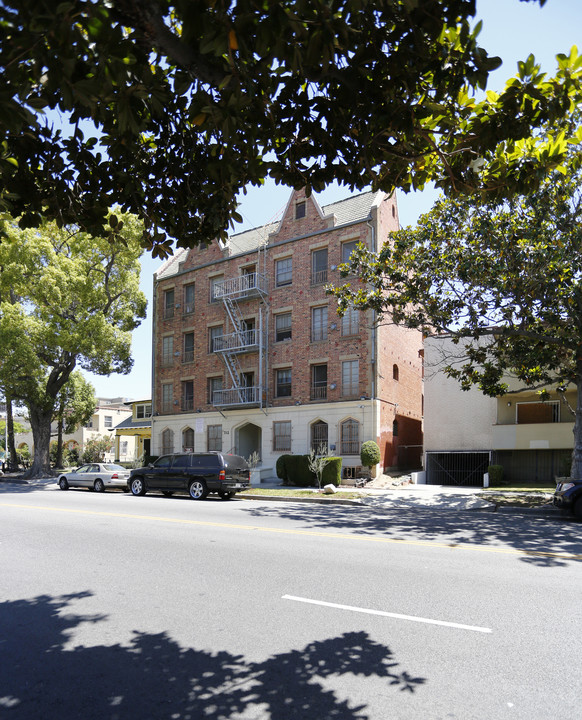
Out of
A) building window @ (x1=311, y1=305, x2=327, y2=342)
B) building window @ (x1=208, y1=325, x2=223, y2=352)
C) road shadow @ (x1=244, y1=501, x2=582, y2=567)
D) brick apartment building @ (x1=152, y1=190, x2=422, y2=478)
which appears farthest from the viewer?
building window @ (x1=208, y1=325, x2=223, y2=352)

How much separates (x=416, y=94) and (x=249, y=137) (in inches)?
70.1

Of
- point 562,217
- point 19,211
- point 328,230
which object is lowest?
point 19,211

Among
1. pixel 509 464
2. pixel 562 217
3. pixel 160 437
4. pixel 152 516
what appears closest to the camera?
pixel 152 516

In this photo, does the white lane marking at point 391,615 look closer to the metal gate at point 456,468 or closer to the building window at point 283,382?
the metal gate at point 456,468

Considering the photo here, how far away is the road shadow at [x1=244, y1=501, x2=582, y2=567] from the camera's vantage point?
9.38 meters

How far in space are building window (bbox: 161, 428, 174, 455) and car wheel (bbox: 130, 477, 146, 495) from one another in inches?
479

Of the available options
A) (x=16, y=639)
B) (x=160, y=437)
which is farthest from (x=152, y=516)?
(x=160, y=437)

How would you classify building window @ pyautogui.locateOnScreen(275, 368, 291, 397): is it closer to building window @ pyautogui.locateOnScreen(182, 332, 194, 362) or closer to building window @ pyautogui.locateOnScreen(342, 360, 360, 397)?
building window @ pyautogui.locateOnScreen(342, 360, 360, 397)

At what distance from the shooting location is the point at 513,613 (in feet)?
18.5

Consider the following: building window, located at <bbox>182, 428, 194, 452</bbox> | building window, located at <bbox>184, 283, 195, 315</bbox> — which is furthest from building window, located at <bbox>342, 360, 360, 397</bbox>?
building window, located at <bbox>184, 283, 195, 315</bbox>

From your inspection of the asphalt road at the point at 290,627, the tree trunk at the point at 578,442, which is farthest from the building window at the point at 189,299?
the asphalt road at the point at 290,627

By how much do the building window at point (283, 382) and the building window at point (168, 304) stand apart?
366 inches

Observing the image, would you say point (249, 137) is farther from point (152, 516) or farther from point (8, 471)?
point (8, 471)

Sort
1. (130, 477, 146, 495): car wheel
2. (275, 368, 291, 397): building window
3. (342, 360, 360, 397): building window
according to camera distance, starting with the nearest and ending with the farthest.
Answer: (130, 477, 146, 495): car wheel
(342, 360, 360, 397): building window
(275, 368, 291, 397): building window
